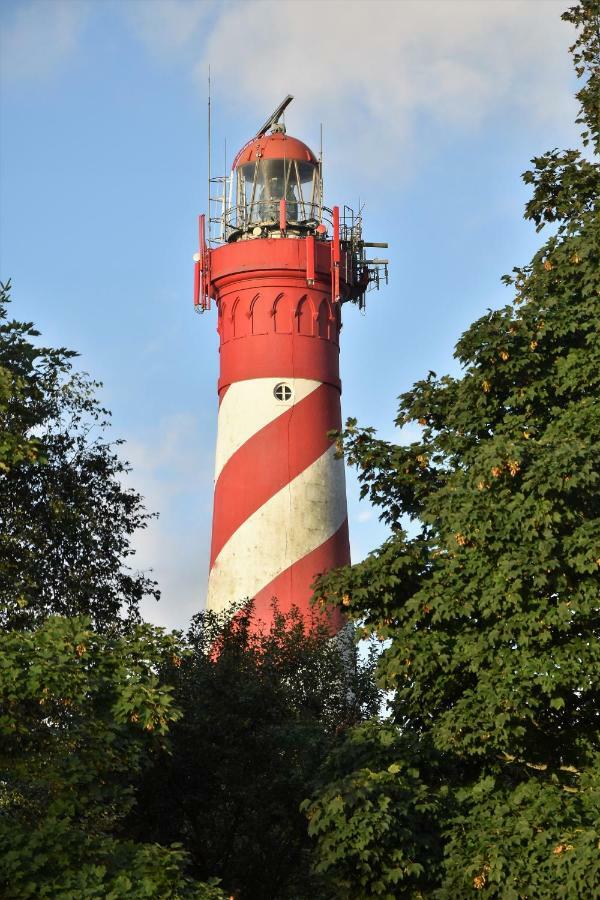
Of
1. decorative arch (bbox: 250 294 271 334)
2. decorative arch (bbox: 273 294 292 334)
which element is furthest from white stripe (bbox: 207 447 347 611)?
decorative arch (bbox: 250 294 271 334)

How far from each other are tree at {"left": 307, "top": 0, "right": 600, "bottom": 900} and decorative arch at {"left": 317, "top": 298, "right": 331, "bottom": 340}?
1559 centimetres

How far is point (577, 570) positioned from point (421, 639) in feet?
7.88

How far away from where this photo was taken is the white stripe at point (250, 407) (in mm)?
35688

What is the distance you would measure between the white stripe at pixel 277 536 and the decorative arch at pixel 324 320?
313 cm

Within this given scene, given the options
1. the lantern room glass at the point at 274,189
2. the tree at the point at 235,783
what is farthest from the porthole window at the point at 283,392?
the tree at the point at 235,783

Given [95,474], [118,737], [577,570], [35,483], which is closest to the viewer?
[118,737]

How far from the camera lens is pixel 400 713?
806 inches

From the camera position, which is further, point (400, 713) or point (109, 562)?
point (109, 562)

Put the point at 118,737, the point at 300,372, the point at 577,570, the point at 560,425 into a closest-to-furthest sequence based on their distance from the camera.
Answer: the point at 118,737
the point at 577,570
the point at 560,425
the point at 300,372

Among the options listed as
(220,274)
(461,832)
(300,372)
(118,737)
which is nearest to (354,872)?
(461,832)

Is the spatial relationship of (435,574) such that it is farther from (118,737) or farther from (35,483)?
(35,483)

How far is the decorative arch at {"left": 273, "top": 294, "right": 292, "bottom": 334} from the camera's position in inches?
1435

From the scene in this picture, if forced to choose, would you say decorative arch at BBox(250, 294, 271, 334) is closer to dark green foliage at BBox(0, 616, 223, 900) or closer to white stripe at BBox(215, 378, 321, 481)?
white stripe at BBox(215, 378, 321, 481)

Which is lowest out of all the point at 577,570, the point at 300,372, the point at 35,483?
the point at 577,570
